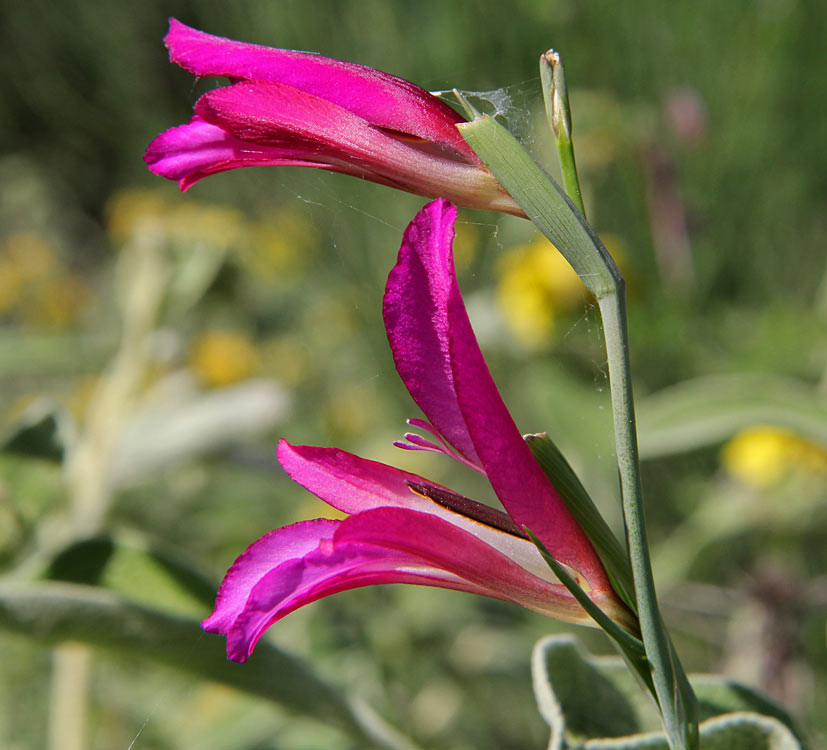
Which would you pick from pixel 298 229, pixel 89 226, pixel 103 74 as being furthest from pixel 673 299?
pixel 89 226

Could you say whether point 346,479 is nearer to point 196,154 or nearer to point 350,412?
point 196,154

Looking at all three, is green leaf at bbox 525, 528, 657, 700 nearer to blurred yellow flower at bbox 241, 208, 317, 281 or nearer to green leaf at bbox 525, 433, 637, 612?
green leaf at bbox 525, 433, 637, 612

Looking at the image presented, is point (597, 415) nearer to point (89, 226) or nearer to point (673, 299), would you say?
point (673, 299)

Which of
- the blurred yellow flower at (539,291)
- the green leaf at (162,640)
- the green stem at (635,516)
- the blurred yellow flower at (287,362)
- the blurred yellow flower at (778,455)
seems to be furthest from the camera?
the blurred yellow flower at (287,362)

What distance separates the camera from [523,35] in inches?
36.2

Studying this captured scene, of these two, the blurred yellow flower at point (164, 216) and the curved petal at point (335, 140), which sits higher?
the curved petal at point (335, 140)

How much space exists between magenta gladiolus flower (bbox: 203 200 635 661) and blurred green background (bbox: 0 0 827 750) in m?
0.09

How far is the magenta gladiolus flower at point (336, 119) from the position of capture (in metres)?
0.18

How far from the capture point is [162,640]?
29 cm

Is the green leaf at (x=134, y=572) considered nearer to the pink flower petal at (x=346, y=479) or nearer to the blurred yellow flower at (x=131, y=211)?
the pink flower petal at (x=346, y=479)

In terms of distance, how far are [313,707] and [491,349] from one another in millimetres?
548

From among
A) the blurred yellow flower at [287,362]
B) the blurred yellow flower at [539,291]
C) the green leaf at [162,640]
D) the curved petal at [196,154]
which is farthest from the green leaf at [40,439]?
the blurred yellow flower at [287,362]

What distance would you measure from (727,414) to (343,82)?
0.29 meters

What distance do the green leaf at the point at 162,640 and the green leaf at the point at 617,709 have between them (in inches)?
3.4
